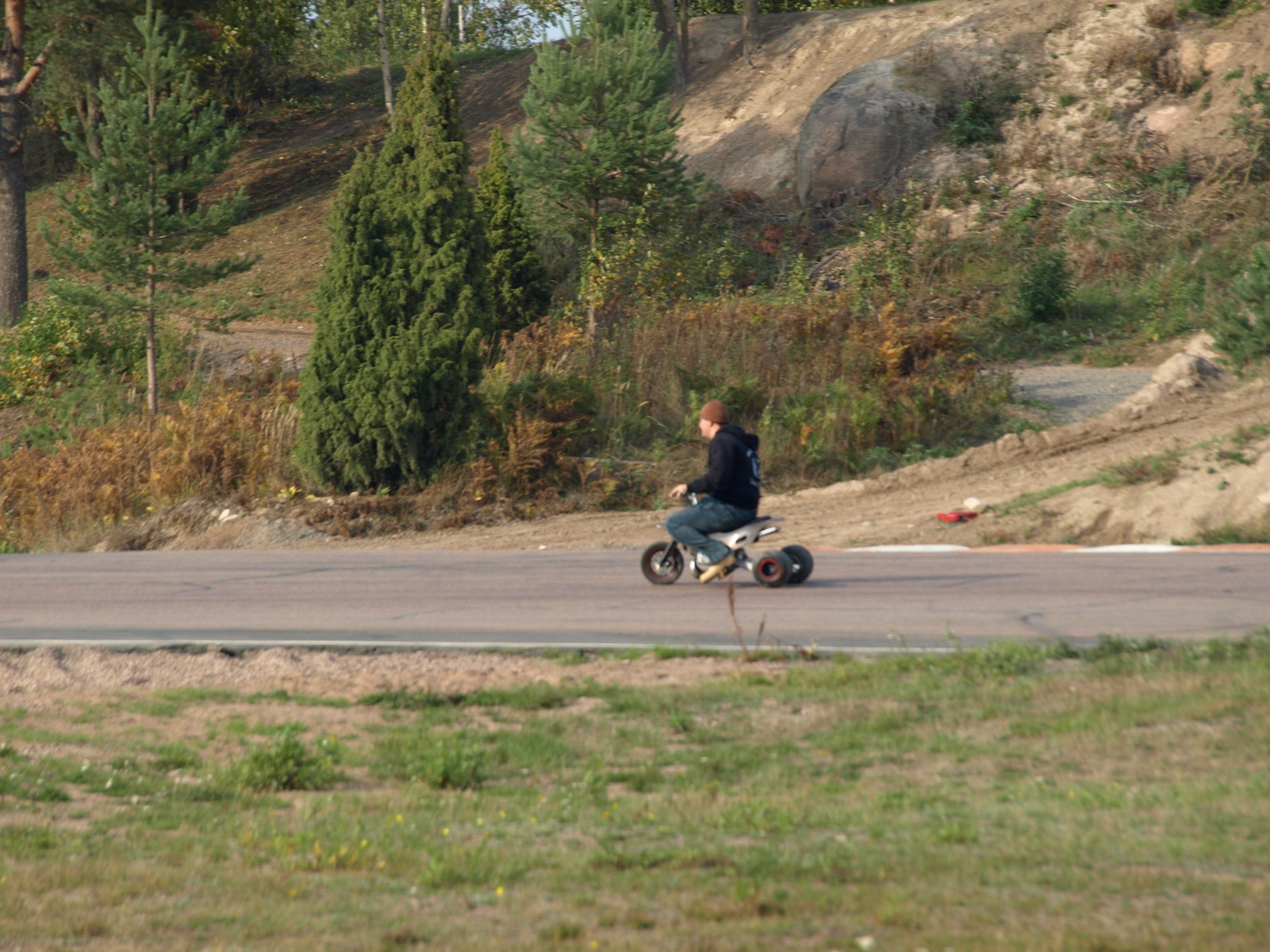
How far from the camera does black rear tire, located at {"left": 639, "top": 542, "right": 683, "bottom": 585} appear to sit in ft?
37.2

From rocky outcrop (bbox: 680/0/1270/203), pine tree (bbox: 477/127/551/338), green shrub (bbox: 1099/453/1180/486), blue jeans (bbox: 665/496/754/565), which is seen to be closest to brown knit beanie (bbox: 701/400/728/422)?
blue jeans (bbox: 665/496/754/565)

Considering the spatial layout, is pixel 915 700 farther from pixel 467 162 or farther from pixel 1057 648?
pixel 467 162

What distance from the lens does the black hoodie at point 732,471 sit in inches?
427

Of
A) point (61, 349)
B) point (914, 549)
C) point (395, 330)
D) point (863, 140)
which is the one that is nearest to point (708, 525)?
point (914, 549)

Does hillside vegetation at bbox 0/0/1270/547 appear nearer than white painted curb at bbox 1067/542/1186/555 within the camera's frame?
No

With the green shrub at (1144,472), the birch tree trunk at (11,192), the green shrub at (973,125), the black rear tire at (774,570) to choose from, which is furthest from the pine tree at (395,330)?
the green shrub at (973,125)

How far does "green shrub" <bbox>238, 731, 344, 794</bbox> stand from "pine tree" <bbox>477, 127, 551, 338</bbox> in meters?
20.8

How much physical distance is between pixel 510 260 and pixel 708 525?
18.2 meters

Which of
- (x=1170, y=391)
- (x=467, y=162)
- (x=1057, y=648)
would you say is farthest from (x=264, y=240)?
(x=1057, y=648)

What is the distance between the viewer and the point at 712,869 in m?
4.60

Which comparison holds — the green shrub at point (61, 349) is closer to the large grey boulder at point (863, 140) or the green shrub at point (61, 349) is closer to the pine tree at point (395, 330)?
the pine tree at point (395, 330)

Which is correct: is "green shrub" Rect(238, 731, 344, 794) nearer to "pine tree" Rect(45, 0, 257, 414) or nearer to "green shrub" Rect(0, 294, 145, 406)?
"pine tree" Rect(45, 0, 257, 414)

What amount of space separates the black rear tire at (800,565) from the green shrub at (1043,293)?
1739cm

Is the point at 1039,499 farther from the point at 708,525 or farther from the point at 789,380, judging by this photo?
the point at 789,380
